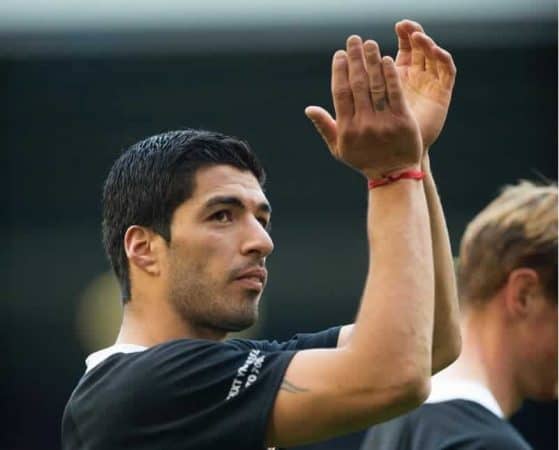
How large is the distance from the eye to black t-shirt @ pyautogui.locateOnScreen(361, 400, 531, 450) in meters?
0.89

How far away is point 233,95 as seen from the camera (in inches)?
484

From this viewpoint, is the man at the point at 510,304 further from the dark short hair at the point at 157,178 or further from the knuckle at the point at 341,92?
the knuckle at the point at 341,92

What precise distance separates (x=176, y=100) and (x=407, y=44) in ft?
29.8

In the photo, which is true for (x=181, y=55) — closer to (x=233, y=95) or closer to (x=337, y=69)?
(x=233, y=95)

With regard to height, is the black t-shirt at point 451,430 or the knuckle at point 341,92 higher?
the knuckle at point 341,92

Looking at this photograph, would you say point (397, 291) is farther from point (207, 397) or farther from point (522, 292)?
point (522, 292)

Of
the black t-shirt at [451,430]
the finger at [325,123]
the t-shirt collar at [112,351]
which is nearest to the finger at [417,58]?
the finger at [325,123]

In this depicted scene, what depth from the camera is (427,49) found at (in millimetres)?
3209

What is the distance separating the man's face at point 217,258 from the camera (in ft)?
10.5

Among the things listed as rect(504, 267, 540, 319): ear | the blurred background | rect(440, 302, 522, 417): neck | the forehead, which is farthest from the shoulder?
the blurred background

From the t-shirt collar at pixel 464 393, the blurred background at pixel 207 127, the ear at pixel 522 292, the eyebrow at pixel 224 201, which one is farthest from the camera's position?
the blurred background at pixel 207 127

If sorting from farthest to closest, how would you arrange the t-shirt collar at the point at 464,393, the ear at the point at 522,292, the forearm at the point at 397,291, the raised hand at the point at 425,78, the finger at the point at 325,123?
the ear at the point at 522,292 < the t-shirt collar at the point at 464,393 < the raised hand at the point at 425,78 < the finger at the point at 325,123 < the forearm at the point at 397,291

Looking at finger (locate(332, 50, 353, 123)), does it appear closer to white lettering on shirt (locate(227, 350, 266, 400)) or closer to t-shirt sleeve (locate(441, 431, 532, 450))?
white lettering on shirt (locate(227, 350, 266, 400))

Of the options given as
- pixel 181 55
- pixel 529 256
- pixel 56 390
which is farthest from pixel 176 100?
pixel 529 256
